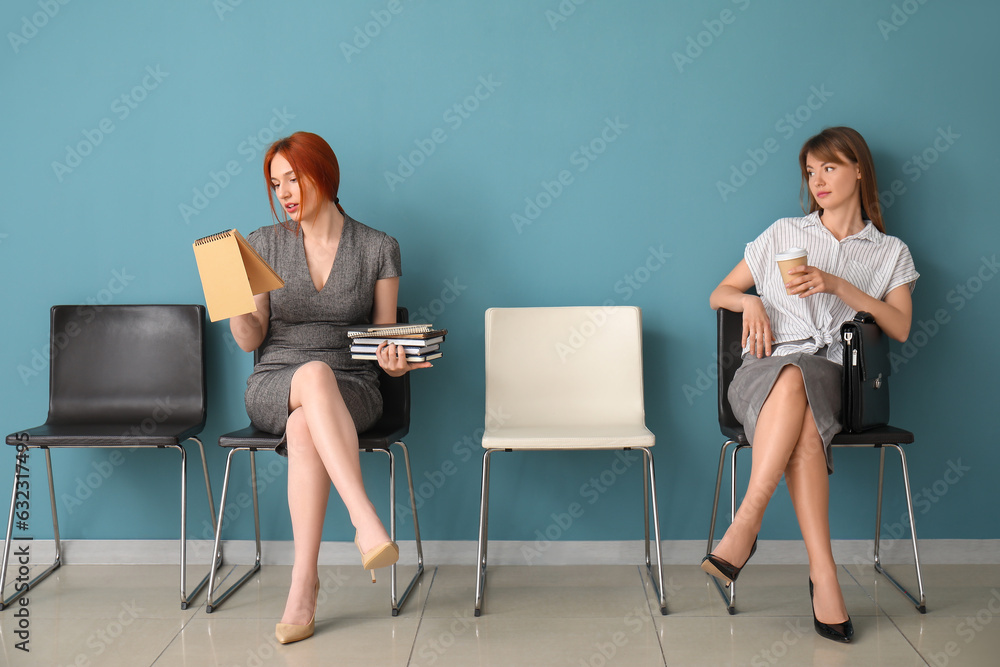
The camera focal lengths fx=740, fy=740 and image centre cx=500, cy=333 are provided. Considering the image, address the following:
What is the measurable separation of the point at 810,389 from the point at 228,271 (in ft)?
4.92

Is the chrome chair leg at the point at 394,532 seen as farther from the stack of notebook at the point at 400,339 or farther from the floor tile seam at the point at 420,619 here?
the stack of notebook at the point at 400,339

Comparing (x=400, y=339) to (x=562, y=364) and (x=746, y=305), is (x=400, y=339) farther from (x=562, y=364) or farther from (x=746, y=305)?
(x=746, y=305)

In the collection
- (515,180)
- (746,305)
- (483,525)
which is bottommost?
(483,525)

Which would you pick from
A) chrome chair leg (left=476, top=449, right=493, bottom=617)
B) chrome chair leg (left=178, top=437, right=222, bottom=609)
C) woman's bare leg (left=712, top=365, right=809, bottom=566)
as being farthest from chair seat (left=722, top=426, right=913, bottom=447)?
chrome chair leg (left=178, top=437, right=222, bottom=609)

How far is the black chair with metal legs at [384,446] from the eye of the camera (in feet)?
6.45

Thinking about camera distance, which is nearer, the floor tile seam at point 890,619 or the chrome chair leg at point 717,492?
the floor tile seam at point 890,619

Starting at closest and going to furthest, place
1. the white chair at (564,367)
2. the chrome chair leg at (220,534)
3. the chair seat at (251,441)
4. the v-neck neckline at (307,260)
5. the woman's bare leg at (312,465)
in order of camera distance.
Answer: the woman's bare leg at (312,465), the chair seat at (251,441), the chrome chair leg at (220,534), the v-neck neckline at (307,260), the white chair at (564,367)

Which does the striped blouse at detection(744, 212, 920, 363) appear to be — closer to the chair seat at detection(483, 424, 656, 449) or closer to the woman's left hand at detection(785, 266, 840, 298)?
the woman's left hand at detection(785, 266, 840, 298)

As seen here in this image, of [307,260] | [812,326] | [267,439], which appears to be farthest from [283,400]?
[812,326]

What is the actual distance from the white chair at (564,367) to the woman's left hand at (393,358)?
356mm

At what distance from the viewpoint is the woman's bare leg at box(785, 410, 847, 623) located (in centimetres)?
182

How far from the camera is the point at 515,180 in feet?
7.77

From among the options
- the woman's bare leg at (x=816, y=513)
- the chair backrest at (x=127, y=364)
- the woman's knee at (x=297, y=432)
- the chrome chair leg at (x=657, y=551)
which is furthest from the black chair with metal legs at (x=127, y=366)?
the woman's bare leg at (x=816, y=513)

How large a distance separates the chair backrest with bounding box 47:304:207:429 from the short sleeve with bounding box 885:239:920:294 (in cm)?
208
